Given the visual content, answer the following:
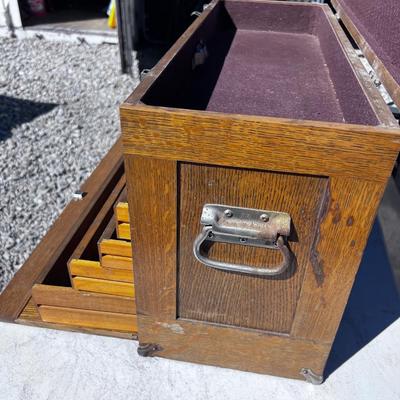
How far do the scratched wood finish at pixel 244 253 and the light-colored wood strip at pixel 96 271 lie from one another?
0.26m

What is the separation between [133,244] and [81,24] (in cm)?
505

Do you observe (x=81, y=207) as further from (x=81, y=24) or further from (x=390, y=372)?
(x=81, y=24)

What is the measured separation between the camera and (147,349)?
1.24m

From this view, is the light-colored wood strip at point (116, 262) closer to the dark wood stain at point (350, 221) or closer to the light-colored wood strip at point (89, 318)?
the light-colored wood strip at point (89, 318)

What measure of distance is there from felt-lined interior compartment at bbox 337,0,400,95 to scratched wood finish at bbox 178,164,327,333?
406 mm

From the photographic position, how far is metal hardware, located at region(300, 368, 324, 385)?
3.88 feet

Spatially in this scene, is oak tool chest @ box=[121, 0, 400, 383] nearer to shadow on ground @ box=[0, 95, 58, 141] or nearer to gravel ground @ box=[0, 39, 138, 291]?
gravel ground @ box=[0, 39, 138, 291]

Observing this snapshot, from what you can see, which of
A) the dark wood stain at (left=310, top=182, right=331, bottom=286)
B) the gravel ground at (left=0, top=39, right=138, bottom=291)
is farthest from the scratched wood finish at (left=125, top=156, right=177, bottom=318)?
the gravel ground at (left=0, top=39, right=138, bottom=291)

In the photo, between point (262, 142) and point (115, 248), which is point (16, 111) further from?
point (262, 142)

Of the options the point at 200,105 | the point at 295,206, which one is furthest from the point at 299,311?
the point at 200,105

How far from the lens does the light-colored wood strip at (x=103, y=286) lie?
1335 mm

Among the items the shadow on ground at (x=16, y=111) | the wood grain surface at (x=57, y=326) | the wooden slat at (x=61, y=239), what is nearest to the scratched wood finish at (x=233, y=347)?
the wood grain surface at (x=57, y=326)

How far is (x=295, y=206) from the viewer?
90cm

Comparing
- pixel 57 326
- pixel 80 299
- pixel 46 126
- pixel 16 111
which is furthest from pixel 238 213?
pixel 16 111
